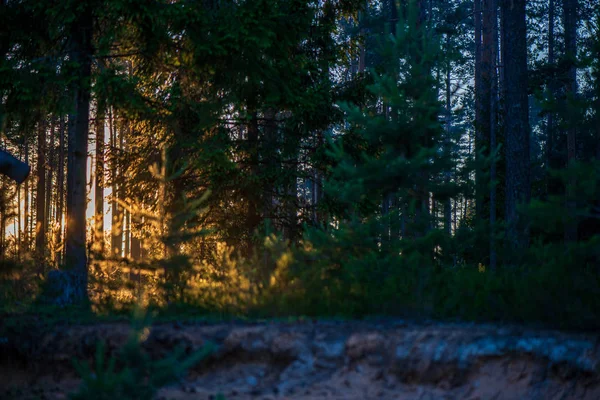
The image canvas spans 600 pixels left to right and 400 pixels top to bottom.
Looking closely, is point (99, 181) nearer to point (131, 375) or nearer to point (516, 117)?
point (516, 117)

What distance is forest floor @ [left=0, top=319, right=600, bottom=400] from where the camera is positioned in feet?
22.3

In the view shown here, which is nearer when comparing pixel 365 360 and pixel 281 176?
pixel 365 360

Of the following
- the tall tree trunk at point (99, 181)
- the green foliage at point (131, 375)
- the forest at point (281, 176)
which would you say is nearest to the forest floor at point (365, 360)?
the forest at point (281, 176)

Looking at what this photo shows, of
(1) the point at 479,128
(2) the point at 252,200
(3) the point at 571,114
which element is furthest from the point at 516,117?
(3) the point at 571,114

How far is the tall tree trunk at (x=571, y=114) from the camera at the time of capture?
7156 millimetres

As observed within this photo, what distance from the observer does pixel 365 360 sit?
7172mm

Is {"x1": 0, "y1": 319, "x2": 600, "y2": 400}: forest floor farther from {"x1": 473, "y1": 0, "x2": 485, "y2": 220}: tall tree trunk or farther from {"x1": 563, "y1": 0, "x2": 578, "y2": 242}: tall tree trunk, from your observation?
{"x1": 473, "y1": 0, "x2": 485, "y2": 220}: tall tree trunk

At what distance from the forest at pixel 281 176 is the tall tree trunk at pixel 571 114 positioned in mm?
38

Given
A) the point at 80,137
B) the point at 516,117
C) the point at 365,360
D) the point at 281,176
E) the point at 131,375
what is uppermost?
the point at 516,117

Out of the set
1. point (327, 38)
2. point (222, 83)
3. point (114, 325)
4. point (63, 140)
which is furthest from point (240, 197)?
point (63, 140)

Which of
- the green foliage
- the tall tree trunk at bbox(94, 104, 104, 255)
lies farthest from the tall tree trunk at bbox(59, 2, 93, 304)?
the green foliage

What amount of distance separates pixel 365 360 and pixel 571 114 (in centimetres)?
412

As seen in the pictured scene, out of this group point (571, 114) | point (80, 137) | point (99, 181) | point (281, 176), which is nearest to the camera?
point (571, 114)

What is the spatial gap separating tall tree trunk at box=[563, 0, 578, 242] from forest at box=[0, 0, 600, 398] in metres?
0.04
